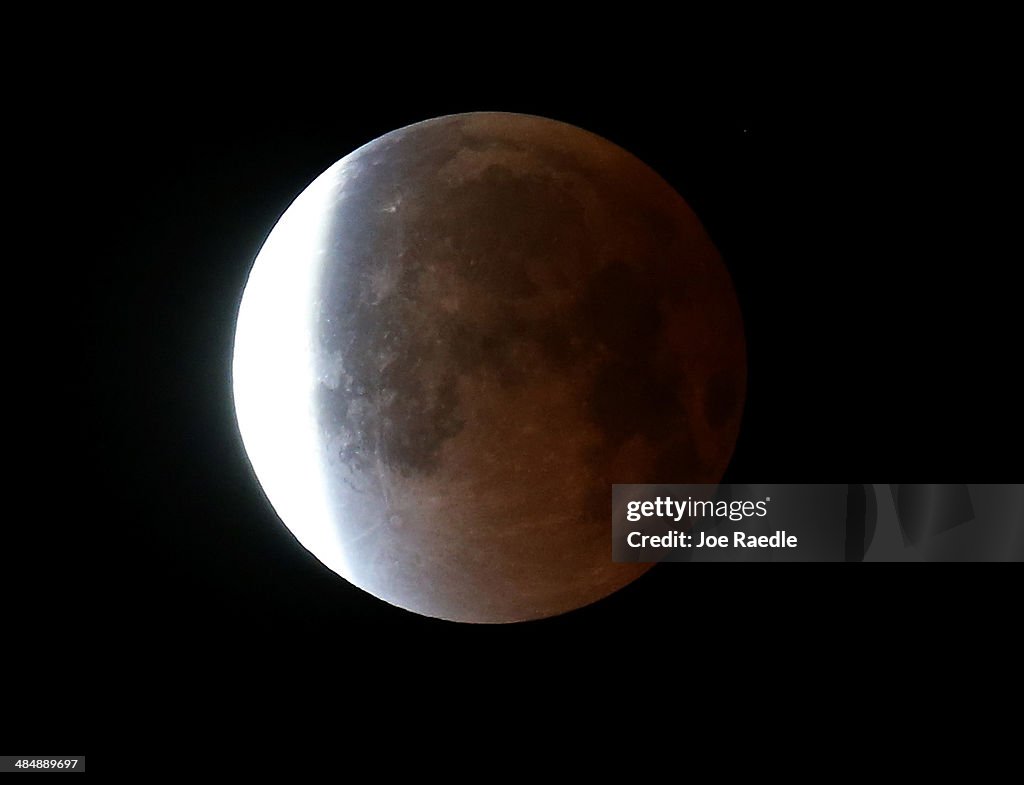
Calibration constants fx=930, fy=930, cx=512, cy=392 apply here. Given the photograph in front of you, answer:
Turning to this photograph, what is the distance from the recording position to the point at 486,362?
3020 millimetres

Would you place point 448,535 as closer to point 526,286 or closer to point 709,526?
point 526,286

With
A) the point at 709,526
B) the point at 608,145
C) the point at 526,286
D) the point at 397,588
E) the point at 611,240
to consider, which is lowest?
the point at 397,588

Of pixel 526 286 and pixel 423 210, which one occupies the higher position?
pixel 423 210

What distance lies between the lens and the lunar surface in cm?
305

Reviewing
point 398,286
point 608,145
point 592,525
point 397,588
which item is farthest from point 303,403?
point 608,145

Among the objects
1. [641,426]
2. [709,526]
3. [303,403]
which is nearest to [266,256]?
[303,403]

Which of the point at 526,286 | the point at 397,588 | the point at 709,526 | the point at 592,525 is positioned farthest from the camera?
the point at 709,526

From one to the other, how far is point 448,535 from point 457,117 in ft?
5.40

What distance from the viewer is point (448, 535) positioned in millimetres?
3197

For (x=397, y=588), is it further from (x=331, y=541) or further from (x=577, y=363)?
(x=577, y=363)

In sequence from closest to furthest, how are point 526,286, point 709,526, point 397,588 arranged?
point 526,286 → point 397,588 → point 709,526

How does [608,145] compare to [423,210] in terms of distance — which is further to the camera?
[608,145]

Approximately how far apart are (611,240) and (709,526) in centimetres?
129

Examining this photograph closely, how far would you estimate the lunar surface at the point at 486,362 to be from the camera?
305 cm
